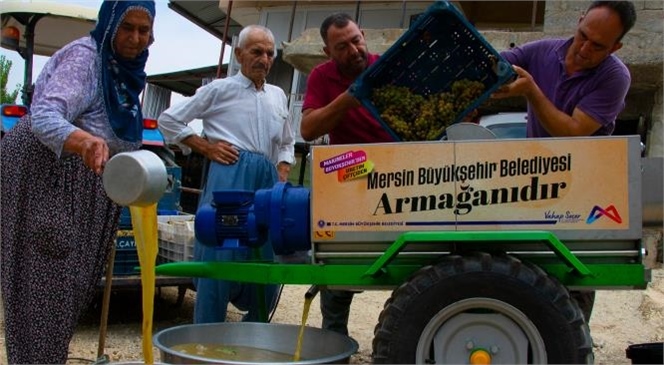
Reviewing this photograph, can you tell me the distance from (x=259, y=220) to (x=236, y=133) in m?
1.10

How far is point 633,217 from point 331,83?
57.2 inches

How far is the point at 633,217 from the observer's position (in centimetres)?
241

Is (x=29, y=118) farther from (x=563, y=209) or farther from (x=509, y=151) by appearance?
(x=563, y=209)

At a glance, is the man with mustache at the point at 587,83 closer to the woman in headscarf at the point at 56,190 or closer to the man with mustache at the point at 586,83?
the man with mustache at the point at 586,83

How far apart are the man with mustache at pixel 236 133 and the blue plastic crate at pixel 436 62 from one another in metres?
1.00

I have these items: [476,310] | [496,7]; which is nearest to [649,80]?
[476,310]

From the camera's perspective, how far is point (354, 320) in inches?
220

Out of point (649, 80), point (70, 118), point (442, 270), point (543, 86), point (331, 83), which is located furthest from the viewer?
point (649, 80)

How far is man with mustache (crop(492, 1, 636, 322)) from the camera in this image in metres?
2.70

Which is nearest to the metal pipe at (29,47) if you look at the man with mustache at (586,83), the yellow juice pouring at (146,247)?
the yellow juice pouring at (146,247)

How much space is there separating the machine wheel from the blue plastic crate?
0.67m

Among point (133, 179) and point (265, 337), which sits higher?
point (133, 179)

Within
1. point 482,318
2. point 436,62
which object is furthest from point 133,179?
point 436,62

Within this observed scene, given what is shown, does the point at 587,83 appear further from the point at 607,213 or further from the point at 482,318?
the point at 482,318
